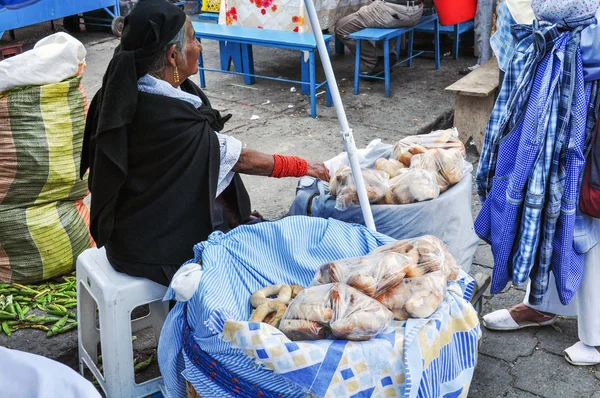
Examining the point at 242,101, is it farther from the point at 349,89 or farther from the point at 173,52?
the point at 173,52

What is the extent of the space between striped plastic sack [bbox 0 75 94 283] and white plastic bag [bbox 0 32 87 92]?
0.04 metres

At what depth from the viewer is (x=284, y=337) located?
2.07 m

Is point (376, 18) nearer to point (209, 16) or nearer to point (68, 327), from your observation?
point (209, 16)

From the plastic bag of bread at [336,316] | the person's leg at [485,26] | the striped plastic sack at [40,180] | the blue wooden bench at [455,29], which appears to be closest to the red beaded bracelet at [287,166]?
the plastic bag of bread at [336,316]

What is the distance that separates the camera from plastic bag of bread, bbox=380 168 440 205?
9.61ft

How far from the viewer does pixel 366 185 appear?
2.98 metres

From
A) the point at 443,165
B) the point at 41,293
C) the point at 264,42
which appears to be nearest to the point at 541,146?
the point at 443,165

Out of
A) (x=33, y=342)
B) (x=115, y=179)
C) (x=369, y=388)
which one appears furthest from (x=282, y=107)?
(x=369, y=388)

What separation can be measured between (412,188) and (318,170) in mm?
387

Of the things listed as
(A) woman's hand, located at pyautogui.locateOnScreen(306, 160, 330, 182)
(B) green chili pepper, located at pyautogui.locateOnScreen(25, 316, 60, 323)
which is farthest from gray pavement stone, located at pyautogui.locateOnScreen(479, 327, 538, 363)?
(B) green chili pepper, located at pyautogui.locateOnScreen(25, 316, 60, 323)

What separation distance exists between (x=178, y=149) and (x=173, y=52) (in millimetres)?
360

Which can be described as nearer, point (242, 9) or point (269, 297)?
point (269, 297)

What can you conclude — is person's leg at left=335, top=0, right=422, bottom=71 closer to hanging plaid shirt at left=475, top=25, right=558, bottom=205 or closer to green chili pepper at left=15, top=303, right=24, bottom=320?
hanging plaid shirt at left=475, top=25, right=558, bottom=205

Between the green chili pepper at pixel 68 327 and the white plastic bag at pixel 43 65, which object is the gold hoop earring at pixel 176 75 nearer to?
the white plastic bag at pixel 43 65
